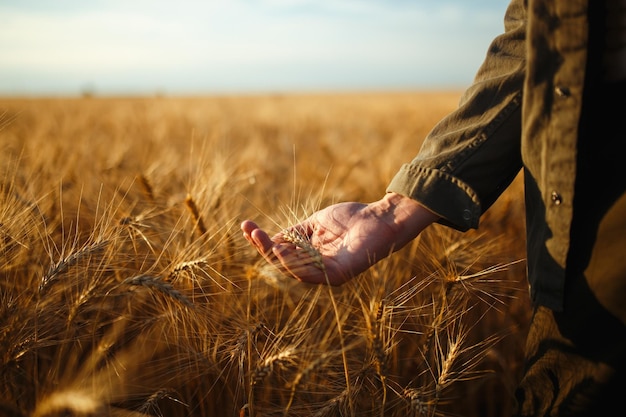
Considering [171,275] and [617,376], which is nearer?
[617,376]

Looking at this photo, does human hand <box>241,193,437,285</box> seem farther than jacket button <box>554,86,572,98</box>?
Yes

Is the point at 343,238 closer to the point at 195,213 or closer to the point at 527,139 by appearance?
the point at 527,139

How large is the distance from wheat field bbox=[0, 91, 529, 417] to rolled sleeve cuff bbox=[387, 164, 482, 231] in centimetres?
18

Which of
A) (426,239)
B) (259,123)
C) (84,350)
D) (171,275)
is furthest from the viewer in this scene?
(259,123)

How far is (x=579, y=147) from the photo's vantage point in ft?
2.55

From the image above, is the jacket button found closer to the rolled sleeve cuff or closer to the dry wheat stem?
the rolled sleeve cuff

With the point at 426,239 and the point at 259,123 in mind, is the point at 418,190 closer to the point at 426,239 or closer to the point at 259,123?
the point at 426,239

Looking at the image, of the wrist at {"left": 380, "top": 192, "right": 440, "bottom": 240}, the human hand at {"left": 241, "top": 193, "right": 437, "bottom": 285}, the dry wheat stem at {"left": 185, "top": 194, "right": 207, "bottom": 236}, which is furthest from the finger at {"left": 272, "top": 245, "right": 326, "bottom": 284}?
the dry wheat stem at {"left": 185, "top": 194, "right": 207, "bottom": 236}

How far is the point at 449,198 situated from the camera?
0.90 meters

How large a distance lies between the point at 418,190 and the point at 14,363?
2.58ft

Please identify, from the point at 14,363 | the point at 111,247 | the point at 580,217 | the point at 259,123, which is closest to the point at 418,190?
the point at 580,217

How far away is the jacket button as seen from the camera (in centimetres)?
78

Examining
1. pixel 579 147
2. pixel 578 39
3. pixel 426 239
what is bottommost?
pixel 426 239

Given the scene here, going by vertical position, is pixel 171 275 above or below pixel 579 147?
below
